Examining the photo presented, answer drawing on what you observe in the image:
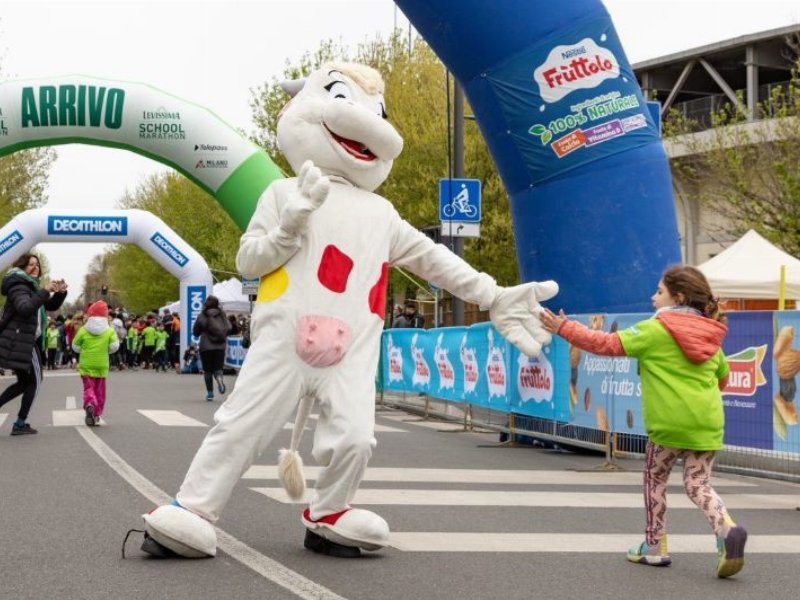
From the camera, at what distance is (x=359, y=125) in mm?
6277

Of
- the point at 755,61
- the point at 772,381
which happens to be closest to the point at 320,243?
the point at 772,381

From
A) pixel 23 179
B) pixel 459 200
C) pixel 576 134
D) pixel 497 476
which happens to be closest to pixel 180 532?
pixel 497 476

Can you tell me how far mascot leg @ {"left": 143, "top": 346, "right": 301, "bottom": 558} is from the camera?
18.8ft

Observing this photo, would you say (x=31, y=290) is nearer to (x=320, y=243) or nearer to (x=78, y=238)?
(x=320, y=243)

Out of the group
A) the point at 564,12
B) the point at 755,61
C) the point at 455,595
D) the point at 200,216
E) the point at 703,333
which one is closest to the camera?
the point at 455,595

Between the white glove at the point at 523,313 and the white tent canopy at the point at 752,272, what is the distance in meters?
11.7

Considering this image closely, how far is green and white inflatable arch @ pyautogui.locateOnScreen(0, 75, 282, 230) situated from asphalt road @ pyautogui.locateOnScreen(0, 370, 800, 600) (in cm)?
786

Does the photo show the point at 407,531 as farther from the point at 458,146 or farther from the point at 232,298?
the point at 232,298

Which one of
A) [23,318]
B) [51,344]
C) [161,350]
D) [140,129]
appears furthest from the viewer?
[161,350]

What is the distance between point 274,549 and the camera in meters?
6.20

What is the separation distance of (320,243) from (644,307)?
23.2 ft

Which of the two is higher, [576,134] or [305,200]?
[576,134]

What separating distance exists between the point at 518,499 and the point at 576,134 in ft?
16.7

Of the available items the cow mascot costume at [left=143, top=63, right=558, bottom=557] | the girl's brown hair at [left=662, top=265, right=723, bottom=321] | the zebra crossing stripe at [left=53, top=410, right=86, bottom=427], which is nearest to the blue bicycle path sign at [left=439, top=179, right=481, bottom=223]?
the zebra crossing stripe at [left=53, top=410, right=86, bottom=427]
